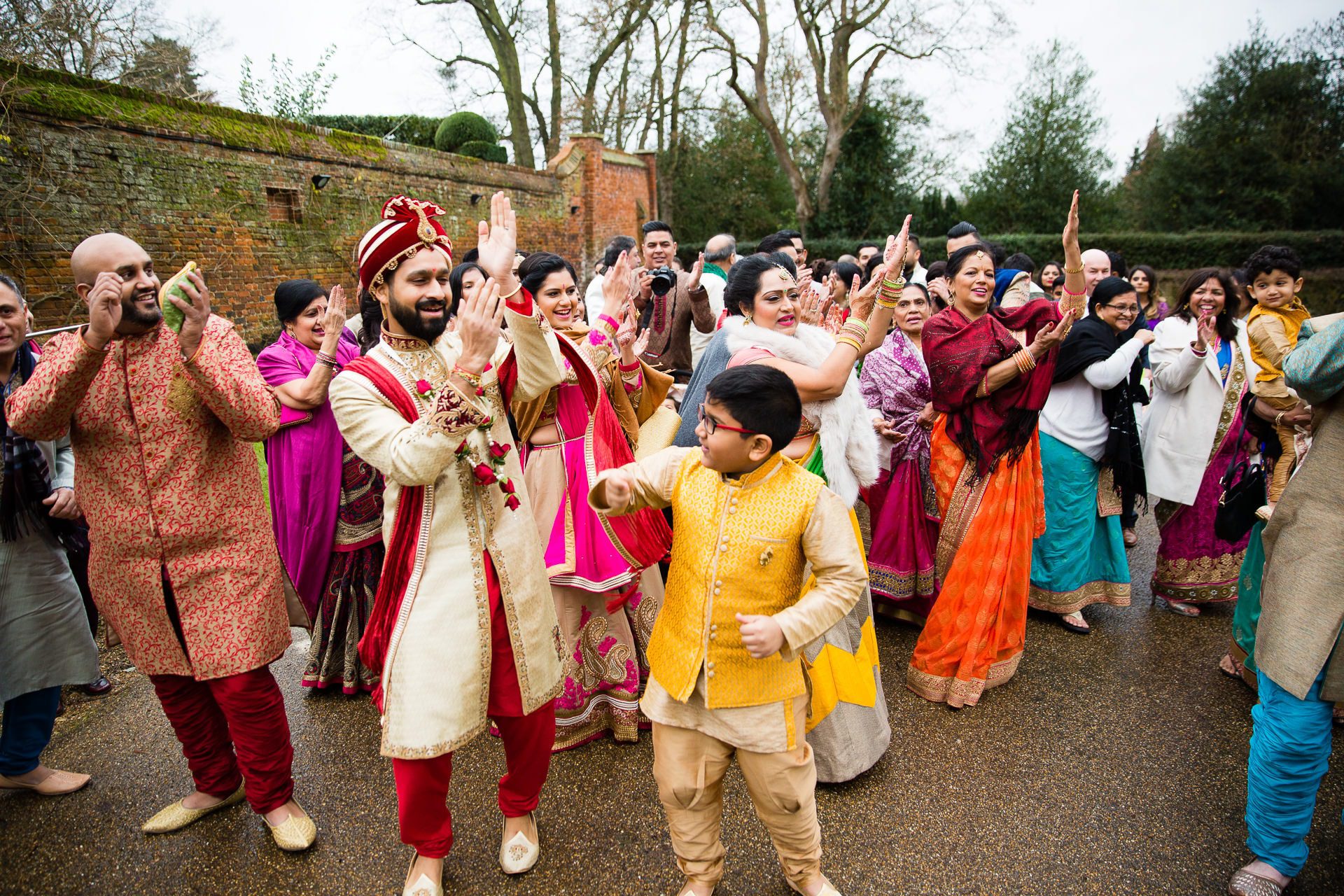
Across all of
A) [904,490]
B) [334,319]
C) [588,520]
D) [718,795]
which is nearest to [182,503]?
[334,319]

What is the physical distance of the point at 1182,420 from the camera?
14.6 ft

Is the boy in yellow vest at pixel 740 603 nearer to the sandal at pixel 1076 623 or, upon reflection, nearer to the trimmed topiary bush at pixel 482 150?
the sandal at pixel 1076 623

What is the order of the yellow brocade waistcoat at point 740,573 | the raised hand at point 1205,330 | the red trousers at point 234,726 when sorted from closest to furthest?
the yellow brocade waistcoat at point 740,573 → the red trousers at point 234,726 → the raised hand at point 1205,330

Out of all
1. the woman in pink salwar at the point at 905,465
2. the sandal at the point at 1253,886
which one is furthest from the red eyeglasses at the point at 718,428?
the woman in pink salwar at the point at 905,465

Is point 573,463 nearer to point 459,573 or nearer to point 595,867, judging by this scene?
point 459,573

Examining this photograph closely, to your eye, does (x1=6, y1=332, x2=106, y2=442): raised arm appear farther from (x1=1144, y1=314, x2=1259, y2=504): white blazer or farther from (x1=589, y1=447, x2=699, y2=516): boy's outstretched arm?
(x1=1144, y1=314, x2=1259, y2=504): white blazer

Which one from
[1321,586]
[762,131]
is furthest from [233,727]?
[762,131]

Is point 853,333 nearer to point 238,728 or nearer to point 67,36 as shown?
point 238,728

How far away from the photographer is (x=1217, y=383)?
438cm

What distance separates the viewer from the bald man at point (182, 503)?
2.39 metres

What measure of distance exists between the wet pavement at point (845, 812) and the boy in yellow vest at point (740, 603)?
493mm

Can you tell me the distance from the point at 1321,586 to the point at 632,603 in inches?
96.8

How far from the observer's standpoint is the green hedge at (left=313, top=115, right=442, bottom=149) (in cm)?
1775

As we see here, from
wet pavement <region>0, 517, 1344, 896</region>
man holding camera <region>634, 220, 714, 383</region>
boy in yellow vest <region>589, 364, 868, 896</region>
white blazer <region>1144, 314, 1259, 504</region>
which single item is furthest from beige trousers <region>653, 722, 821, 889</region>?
white blazer <region>1144, 314, 1259, 504</region>
